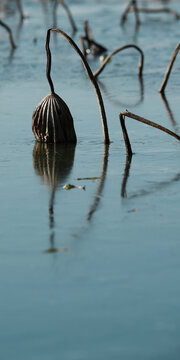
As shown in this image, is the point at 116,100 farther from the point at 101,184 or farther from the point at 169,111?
the point at 101,184

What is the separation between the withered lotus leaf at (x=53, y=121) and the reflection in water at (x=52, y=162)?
9 cm

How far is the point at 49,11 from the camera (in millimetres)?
30859

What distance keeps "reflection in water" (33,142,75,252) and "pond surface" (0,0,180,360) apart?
0.01m

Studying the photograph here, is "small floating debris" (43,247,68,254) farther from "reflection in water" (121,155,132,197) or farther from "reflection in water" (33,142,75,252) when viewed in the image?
"reflection in water" (121,155,132,197)

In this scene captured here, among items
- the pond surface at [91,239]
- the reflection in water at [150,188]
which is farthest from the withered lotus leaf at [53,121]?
the reflection in water at [150,188]

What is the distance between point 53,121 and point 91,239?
10.6ft

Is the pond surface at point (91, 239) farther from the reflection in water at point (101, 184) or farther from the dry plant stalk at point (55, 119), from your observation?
the dry plant stalk at point (55, 119)

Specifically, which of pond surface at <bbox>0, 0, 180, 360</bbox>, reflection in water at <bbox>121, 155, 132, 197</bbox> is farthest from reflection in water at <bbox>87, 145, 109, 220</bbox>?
reflection in water at <bbox>121, 155, 132, 197</bbox>

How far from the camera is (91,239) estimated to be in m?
5.22

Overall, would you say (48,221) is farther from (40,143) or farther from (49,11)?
(49,11)

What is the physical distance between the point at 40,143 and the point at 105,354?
5.00 meters

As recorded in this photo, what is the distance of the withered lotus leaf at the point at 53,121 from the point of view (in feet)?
26.9

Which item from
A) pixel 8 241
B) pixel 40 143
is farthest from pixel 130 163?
pixel 8 241

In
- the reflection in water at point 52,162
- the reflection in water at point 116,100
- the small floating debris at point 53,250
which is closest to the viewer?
the small floating debris at point 53,250
